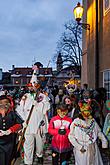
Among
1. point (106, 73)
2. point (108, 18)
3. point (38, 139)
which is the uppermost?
point (108, 18)

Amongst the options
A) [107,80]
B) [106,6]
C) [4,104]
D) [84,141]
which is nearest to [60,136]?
[84,141]

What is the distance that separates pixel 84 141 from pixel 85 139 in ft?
0.13

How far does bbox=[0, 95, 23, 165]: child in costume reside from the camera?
215 inches

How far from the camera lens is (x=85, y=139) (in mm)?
5625

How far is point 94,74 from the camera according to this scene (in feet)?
43.5

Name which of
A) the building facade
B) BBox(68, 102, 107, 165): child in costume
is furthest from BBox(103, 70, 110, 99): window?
BBox(68, 102, 107, 165): child in costume

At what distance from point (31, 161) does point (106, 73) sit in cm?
597

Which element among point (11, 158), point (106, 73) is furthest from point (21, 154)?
point (106, 73)

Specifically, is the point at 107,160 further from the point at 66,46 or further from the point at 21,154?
the point at 66,46

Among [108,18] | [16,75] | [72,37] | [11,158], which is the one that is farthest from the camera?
[16,75]

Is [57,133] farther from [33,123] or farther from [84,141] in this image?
[33,123]

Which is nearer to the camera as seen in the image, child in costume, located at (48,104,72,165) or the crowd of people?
the crowd of people

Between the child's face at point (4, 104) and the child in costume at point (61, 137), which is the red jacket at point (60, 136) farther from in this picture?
the child's face at point (4, 104)

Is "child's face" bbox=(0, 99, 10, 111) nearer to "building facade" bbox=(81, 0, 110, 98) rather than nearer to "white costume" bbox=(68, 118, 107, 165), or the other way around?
"white costume" bbox=(68, 118, 107, 165)
